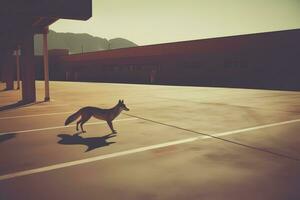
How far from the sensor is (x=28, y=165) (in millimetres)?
4137

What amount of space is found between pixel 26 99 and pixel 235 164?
1132 centimetres

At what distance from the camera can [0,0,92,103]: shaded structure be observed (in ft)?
24.8

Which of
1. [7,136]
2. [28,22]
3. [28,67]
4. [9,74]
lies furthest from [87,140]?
[9,74]

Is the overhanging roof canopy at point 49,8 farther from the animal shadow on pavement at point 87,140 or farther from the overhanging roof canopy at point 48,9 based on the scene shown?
the animal shadow on pavement at point 87,140

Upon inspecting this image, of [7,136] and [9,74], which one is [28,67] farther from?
[9,74]

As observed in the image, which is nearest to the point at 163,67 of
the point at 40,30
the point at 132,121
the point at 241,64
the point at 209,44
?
the point at 209,44

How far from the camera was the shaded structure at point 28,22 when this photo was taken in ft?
24.8

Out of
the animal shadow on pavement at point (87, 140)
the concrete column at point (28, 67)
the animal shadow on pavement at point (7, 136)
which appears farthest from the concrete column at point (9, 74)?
the animal shadow on pavement at point (87, 140)

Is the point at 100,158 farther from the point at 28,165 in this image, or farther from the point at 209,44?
the point at 209,44

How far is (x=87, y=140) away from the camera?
18.4ft

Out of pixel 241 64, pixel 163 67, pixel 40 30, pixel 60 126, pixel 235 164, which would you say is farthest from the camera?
pixel 163 67

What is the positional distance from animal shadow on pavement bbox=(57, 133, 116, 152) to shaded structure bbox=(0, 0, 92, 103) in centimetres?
374

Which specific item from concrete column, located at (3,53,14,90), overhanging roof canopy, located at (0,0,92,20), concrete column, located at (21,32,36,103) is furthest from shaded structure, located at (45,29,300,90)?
overhanging roof canopy, located at (0,0,92,20)

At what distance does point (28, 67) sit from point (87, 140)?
28.6 ft
